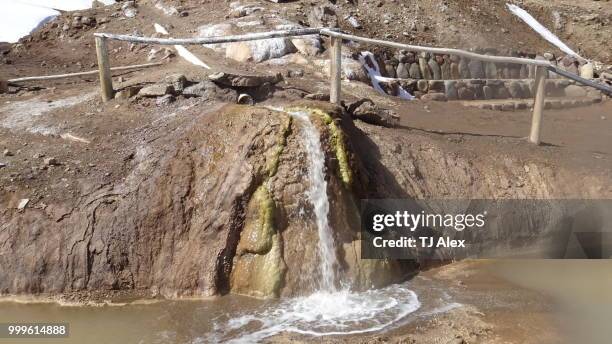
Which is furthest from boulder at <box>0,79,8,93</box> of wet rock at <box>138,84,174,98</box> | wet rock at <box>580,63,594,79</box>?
wet rock at <box>580,63,594,79</box>

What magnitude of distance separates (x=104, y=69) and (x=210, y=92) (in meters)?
1.42

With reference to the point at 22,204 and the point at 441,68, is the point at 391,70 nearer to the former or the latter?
the point at 441,68

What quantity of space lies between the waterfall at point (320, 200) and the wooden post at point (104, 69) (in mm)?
2890

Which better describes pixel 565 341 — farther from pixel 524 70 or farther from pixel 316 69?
pixel 524 70

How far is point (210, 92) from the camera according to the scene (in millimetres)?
7152

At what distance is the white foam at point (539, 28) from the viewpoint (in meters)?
12.4

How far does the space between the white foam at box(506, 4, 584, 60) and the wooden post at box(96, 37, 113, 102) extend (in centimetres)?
977

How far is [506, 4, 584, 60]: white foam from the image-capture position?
490 inches

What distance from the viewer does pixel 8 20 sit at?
11.1 metres

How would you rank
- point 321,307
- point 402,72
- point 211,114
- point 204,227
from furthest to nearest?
point 402,72
point 211,114
point 204,227
point 321,307

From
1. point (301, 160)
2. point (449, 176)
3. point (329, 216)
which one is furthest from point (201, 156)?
point (449, 176)

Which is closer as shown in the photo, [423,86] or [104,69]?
[104,69]

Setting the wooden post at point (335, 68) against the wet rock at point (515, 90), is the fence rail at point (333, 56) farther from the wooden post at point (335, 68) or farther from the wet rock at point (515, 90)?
the wet rock at point (515, 90)

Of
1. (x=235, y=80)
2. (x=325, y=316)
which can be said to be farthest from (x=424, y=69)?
(x=325, y=316)
